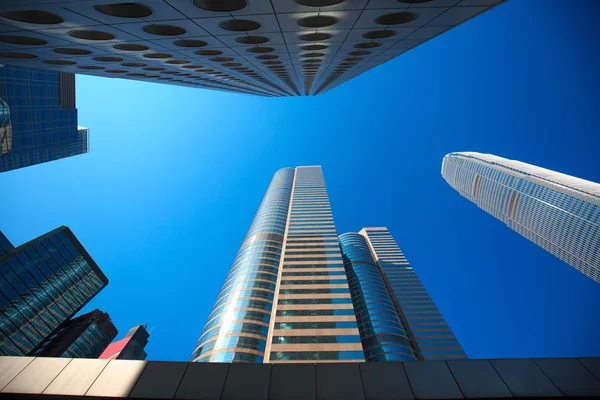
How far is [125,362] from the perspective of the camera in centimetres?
691

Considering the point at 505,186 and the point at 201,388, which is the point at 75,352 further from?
the point at 505,186

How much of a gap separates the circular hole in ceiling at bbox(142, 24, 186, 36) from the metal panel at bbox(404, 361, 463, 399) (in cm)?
1299

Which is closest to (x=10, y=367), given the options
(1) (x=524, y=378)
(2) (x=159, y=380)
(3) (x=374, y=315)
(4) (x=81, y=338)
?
(2) (x=159, y=380)

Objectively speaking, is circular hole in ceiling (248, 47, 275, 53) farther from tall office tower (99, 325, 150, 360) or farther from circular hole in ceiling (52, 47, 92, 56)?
tall office tower (99, 325, 150, 360)

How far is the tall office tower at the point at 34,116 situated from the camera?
6869 cm

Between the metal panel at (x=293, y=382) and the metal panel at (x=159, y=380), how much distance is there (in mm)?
2073

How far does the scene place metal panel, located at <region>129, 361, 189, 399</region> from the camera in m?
6.46

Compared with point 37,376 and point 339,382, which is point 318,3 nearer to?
point 339,382

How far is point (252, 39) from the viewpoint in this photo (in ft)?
45.8

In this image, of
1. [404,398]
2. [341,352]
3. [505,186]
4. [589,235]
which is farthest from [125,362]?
[505,186]

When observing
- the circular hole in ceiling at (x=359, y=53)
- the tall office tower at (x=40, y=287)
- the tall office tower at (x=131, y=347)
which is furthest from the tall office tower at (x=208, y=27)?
the tall office tower at (x=131, y=347)

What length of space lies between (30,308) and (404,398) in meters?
121

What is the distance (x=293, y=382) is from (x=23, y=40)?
633 inches

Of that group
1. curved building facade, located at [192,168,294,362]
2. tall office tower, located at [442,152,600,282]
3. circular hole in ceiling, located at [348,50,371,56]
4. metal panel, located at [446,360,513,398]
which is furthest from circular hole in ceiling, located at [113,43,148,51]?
tall office tower, located at [442,152,600,282]
